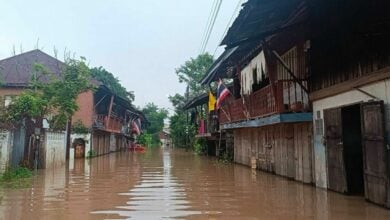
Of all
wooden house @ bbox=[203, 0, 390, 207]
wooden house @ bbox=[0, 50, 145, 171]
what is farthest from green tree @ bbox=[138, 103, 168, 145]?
wooden house @ bbox=[203, 0, 390, 207]

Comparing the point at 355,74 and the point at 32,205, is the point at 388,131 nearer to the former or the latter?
the point at 355,74

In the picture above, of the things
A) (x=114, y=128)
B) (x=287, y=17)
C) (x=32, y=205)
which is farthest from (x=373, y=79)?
(x=114, y=128)

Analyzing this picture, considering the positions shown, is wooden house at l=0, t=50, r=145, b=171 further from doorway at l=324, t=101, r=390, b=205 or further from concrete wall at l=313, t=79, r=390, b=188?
doorway at l=324, t=101, r=390, b=205

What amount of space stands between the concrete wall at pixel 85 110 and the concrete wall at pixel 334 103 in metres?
24.7

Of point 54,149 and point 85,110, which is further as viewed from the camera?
point 85,110

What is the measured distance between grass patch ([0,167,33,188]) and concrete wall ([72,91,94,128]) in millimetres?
17181

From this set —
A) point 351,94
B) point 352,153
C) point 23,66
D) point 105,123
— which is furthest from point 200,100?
point 351,94

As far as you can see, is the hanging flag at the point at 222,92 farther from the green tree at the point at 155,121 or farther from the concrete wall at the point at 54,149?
the green tree at the point at 155,121

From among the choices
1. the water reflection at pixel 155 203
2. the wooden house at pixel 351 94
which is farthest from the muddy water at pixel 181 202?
the wooden house at pixel 351 94

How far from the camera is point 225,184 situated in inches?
581

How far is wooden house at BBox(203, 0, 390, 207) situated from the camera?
31.2ft

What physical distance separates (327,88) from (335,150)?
1793mm

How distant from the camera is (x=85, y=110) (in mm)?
34938

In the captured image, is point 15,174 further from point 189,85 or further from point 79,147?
point 189,85
